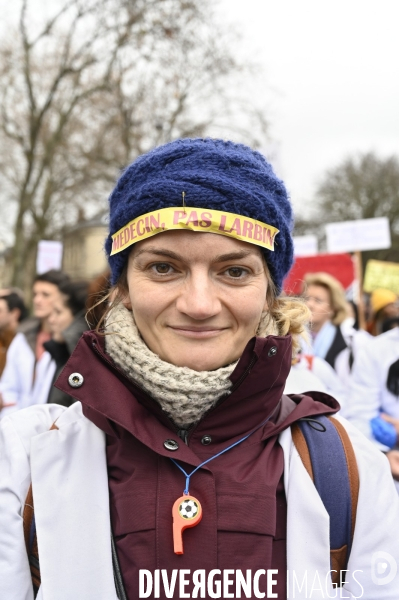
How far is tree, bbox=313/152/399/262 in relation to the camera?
34.8 meters

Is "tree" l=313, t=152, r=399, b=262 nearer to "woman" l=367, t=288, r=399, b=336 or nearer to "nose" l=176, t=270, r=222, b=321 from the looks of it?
"woman" l=367, t=288, r=399, b=336

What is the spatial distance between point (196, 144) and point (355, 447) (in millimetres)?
912

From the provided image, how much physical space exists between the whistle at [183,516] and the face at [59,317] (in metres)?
3.14

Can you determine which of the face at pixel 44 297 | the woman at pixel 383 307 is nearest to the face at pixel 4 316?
the face at pixel 44 297

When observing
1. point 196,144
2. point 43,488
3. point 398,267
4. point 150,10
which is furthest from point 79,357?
point 150,10

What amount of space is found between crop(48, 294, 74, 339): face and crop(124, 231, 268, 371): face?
2961 millimetres

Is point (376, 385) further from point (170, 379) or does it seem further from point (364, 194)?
point (364, 194)

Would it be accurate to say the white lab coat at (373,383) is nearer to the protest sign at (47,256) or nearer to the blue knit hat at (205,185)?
the blue knit hat at (205,185)

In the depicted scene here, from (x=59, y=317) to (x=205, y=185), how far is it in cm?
322

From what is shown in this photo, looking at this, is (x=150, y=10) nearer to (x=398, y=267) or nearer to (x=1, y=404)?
(x=398, y=267)

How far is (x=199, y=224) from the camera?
1.50 m

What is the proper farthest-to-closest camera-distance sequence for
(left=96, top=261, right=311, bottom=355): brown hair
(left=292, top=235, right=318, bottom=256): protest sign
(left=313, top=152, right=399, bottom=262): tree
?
1. (left=313, top=152, right=399, bottom=262): tree
2. (left=292, top=235, right=318, bottom=256): protest sign
3. (left=96, top=261, right=311, bottom=355): brown hair

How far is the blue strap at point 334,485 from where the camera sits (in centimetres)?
147

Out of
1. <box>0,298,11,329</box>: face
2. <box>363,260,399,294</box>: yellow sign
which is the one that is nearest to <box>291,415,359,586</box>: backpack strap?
<box>0,298,11,329</box>: face
